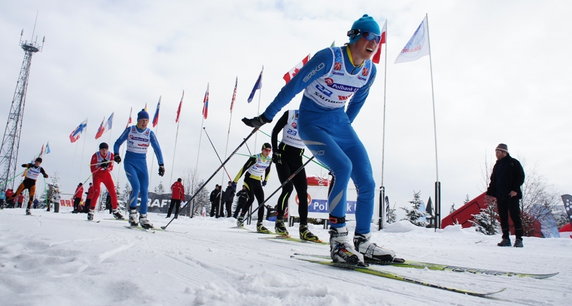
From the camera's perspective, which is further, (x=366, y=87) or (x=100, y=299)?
(x=366, y=87)

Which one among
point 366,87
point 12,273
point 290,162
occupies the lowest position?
point 12,273

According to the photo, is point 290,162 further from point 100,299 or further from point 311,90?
point 100,299

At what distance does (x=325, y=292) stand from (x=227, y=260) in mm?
1146

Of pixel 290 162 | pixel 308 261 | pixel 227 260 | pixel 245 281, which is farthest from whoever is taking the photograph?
pixel 290 162

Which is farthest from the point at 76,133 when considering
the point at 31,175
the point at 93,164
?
the point at 93,164

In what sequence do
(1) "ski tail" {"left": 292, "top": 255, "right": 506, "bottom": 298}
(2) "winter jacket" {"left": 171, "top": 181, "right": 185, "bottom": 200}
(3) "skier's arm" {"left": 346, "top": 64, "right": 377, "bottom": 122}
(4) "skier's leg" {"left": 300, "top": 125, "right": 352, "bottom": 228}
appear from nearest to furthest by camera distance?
1. (1) "ski tail" {"left": 292, "top": 255, "right": 506, "bottom": 298}
2. (4) "skier's leg" {"left": 300, "top": 125, "right": 352, "bottom": 228}
3. (3) "skier's arm" {"left": 346, "top": 64, "right": 377, "bottom": 122}
4. (2) "winter jacket" {"left": 171, "top": 181, "right": 185, "bottom": 200}

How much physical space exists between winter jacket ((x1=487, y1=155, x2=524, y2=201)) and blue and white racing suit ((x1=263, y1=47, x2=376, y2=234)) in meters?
4.62

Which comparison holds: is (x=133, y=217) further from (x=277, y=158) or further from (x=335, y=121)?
(x=335, y=121)

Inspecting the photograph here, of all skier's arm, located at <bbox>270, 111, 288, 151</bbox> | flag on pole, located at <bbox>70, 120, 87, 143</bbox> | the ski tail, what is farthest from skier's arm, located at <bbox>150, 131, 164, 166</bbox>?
flag on pole, located at <bbox>70, 120, 87, 143</bbox>

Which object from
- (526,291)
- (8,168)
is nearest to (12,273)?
(526,291)

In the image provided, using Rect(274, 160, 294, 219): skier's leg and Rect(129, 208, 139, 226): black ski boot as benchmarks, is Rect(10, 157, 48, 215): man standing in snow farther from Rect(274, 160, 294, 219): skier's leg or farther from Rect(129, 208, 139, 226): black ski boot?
Rect(274, 160, 294, 219): skier's leg

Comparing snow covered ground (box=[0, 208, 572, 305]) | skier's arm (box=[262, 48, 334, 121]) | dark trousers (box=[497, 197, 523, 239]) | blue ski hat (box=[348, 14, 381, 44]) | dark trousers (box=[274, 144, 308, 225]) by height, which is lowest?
snow covered ground (box=[0, 208, 572, 305])

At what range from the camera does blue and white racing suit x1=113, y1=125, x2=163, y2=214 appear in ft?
22.0

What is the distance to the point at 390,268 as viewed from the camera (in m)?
2.59
